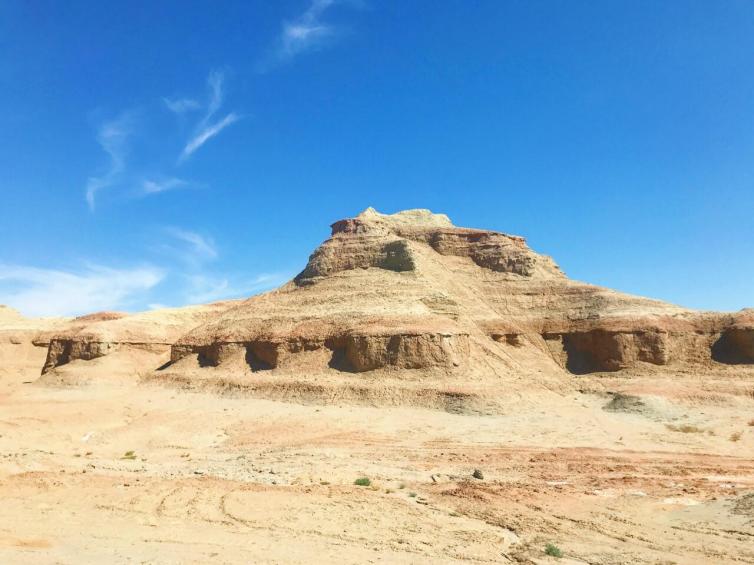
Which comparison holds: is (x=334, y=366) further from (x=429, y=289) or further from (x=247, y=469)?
(x=247, y=469)

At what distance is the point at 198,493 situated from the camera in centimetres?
1281

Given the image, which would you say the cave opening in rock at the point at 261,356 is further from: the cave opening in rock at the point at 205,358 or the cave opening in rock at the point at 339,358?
the cave opening in rock at the point at 339,358

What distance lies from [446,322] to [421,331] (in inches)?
107

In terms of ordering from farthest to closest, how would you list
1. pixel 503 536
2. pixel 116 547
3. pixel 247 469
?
pixel 247 469 < pixel 503 536 < pixel 116 547

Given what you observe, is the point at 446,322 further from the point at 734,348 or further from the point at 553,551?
the point at 553,551

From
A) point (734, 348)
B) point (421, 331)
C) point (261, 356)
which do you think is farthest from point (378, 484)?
point (734, 348)

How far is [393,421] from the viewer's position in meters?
28.1

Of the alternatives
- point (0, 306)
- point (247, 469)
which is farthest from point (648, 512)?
point (0, 306)

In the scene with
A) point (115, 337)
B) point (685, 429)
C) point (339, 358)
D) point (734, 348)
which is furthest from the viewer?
point (115, 337)

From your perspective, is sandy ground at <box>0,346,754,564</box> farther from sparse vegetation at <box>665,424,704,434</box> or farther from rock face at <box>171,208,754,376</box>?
rock face at <box>171,208,754,376</box>

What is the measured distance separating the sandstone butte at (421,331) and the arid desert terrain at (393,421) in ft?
A: 0.62

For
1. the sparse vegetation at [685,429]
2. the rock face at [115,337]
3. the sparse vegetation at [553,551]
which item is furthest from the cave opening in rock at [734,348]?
the rock face at [115,337]

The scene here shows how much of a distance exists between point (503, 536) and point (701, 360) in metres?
35.9

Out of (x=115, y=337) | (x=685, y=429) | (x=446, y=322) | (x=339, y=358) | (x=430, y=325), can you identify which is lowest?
(x=685, y=429)
